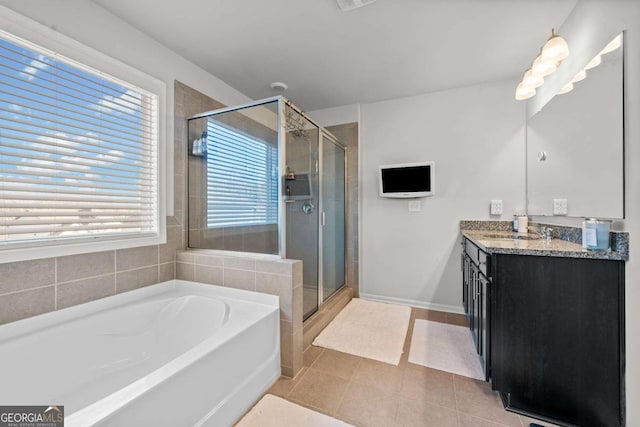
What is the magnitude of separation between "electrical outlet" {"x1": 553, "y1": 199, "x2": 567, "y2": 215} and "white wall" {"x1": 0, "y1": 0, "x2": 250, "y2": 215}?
→ 9.79 feet

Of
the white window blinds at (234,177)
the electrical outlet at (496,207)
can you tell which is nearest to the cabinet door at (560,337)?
the electrical outlet at (496,207)

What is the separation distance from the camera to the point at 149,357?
163cm

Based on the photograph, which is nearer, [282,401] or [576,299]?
[576,299]

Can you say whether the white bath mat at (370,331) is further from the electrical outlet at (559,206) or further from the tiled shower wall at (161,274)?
the electrical outlet at (559,206)

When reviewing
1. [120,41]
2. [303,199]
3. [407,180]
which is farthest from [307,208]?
[120,41]

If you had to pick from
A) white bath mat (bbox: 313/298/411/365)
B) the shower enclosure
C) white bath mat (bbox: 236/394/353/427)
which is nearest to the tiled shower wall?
the shower enclosure

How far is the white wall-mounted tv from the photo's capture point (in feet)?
9.05

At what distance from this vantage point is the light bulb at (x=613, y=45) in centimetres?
128

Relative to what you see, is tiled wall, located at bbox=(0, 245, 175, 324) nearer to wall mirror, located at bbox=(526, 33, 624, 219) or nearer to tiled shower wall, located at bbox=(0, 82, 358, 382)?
tiled shower wall, located at bbox=(0, 82, 358, 382)

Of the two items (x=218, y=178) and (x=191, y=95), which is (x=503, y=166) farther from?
(x=191, y=95)

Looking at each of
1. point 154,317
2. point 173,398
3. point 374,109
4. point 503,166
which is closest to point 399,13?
point 374,109

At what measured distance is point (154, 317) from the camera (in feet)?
5.73

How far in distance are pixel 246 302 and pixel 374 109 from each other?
2612 mm

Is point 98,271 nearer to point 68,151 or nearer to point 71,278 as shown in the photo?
point 71,278
